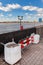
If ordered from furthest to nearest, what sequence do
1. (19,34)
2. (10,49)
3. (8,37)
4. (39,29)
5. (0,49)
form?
(39,29) → (19,34) → (8,37) → (0,49) → (10,49)

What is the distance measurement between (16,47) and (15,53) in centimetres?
23

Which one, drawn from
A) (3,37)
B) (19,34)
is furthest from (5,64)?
(19,34)

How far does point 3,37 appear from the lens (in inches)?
230

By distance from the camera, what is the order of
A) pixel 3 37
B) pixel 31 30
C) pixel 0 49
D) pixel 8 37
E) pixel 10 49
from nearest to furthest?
pixel 10 49 < pixel 0 49 < pixel 3 37 < pixel 8 37 < pixel 31 30

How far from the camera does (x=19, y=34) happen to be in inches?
315

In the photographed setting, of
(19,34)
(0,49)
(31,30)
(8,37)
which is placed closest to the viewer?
(0,49)

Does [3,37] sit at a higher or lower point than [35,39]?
higher

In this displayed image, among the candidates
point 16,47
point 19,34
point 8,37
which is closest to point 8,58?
point 16,47

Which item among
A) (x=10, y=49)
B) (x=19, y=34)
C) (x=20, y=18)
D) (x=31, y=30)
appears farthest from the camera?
(x=31, y=30)

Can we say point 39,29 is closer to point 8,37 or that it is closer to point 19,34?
point 19,34

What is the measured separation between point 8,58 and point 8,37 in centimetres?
232

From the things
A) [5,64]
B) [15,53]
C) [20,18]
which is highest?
[20,18]

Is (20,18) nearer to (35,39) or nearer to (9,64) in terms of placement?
(35,39)

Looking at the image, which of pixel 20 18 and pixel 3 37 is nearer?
pixel 3 37
